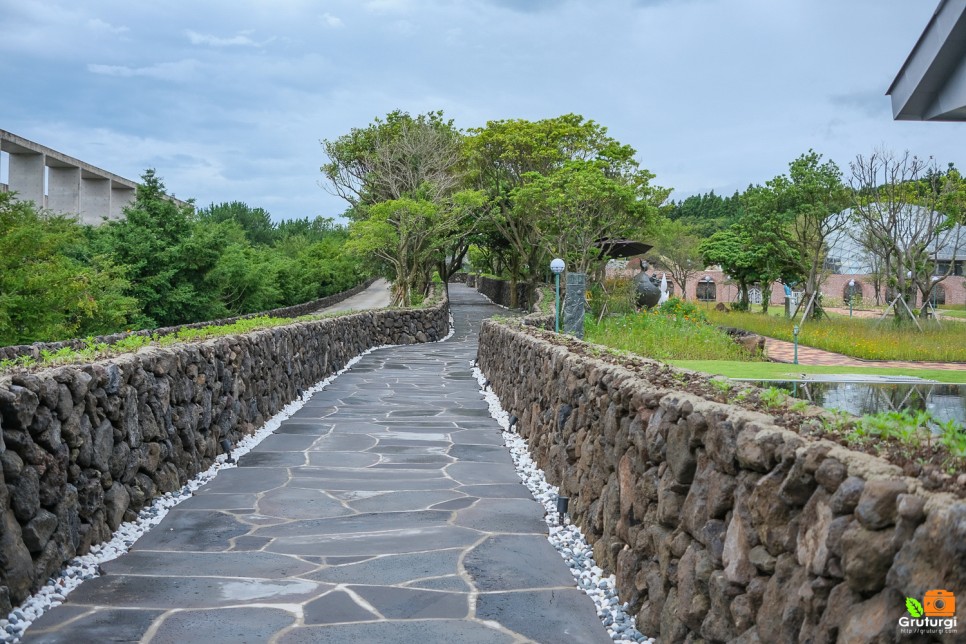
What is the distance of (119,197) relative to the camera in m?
32.9

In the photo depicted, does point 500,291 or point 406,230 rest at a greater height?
point 406,230

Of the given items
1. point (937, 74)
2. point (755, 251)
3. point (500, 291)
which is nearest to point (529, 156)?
point (755, 251)

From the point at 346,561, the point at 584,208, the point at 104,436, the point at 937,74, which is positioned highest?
the point at 584,208

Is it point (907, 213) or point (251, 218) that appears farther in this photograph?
point (251, 218)

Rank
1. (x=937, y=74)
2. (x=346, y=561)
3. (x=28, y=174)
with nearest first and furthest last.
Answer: (x=346, y=561) < (x=937, y=74) < (x=28, y=174)

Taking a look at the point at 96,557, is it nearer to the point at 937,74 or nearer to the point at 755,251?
the point at 937,74

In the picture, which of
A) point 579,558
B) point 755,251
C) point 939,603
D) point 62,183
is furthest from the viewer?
point 755,251

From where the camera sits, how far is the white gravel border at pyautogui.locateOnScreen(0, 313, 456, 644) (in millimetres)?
3992

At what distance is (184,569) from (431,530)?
5.67 feet

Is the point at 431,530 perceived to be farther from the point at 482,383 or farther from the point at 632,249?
the point at 632,249

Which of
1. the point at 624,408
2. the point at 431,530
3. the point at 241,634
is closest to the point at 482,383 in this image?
the point at 431,530

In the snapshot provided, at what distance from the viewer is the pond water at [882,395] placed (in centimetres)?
870

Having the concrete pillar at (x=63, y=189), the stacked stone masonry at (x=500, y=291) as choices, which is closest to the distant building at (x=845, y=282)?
the stacked stone masonry at (x=500, y=291)

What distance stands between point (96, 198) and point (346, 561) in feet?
95.7
